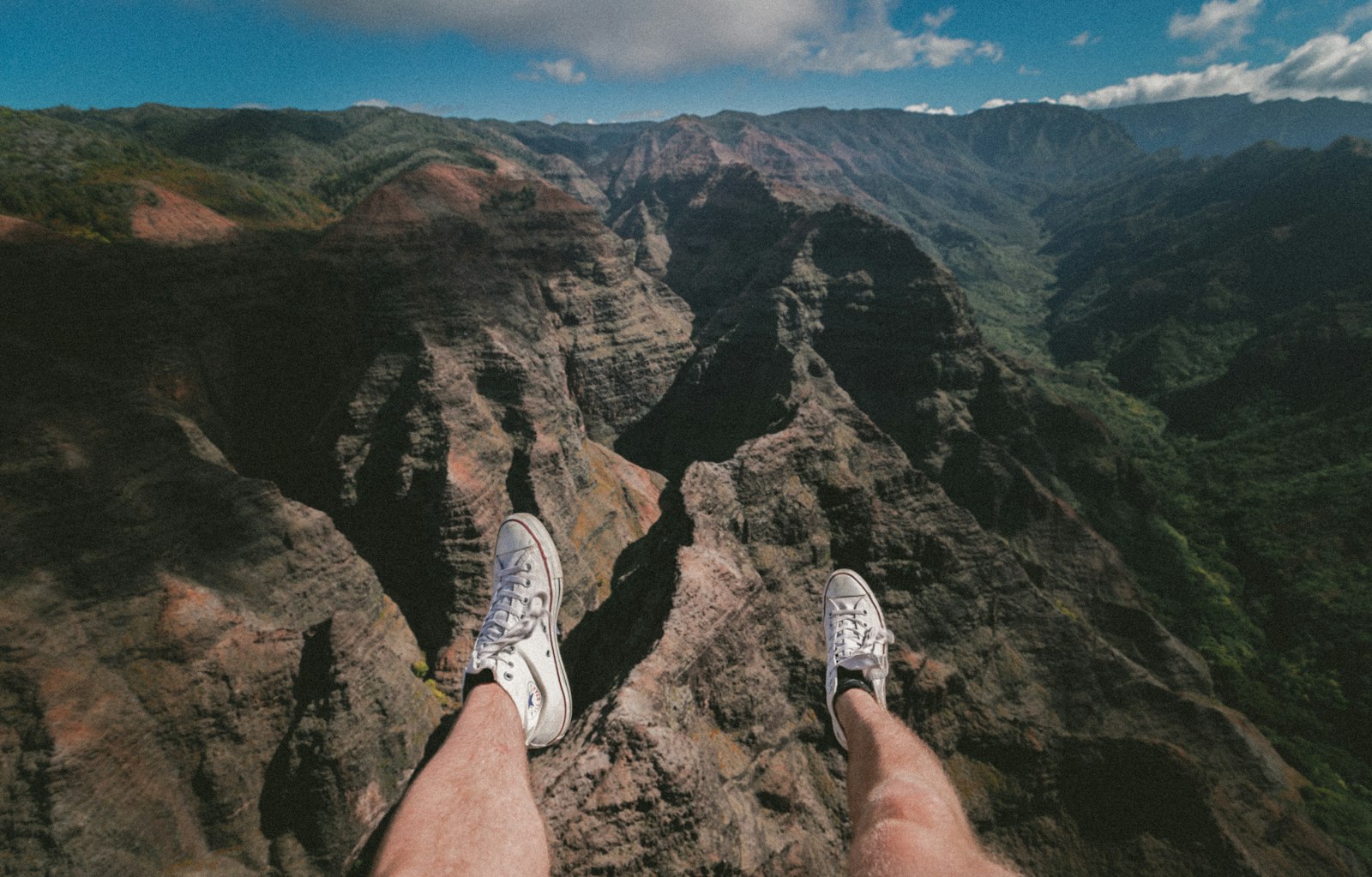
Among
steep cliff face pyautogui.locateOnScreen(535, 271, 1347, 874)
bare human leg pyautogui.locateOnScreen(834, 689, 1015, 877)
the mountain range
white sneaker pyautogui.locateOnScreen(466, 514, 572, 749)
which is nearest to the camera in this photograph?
bare human leg pyautogui.locateOnScreen(834, 689, 1015, 877)

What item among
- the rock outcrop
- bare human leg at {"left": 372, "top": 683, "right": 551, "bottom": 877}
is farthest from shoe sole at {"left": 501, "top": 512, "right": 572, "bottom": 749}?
the rock outcrop

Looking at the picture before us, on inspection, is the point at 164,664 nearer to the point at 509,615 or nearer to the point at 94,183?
the point at 509,615

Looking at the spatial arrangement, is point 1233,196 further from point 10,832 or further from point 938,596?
point 10,832

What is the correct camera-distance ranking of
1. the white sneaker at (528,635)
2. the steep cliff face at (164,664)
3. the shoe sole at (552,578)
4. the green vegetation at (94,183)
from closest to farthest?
1. the white sneaker at (528,635)
2. the shoe sole at (552,578)
3. the steep cliff face at (164,664)
4. the green vegetation at (94,183)

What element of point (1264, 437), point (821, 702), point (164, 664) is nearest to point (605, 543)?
point (164, 664)

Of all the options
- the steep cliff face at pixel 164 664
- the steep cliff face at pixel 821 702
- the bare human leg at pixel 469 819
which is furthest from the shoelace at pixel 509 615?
the steep cliff face at pixel 164 664

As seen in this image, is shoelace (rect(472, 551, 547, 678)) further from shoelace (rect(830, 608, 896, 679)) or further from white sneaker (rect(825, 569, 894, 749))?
shoelace (rect(830, 608, 896, 679))

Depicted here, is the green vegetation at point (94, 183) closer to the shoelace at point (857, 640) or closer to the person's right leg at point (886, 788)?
the shoelace at point (857, 640)
